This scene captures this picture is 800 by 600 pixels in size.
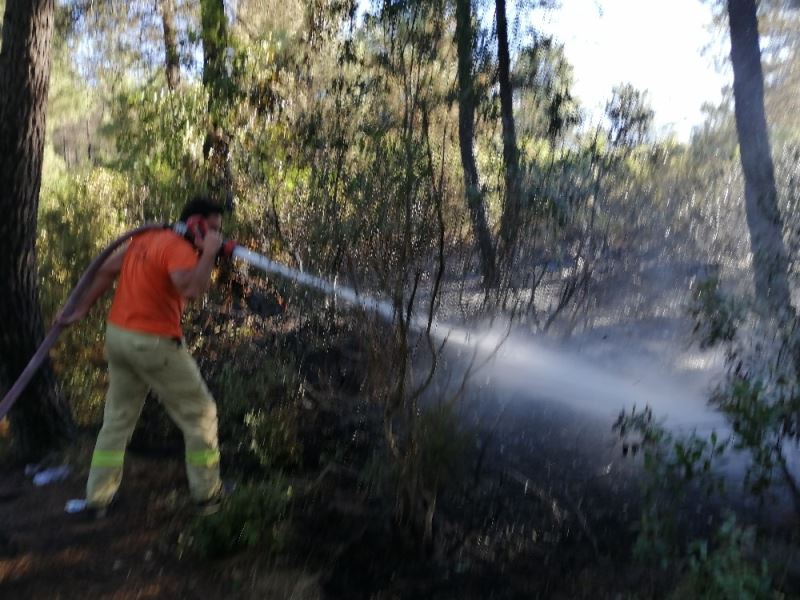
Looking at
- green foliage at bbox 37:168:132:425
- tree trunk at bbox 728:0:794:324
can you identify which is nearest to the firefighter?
green foliage at bbox 37:168:132:425

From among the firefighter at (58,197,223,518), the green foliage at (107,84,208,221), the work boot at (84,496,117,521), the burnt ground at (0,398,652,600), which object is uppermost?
the green foliage at (107,84,208,221)

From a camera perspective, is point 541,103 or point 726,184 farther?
point 726,184

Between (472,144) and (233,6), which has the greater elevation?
(233,6)

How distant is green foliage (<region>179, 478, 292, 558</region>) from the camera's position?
3836 mm

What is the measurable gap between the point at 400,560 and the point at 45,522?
193cm

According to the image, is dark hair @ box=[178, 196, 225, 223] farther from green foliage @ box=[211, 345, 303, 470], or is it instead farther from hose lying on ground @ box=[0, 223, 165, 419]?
green foliage @ box=[211, 345, 303, 470]

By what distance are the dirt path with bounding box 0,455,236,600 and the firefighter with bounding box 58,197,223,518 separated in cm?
19

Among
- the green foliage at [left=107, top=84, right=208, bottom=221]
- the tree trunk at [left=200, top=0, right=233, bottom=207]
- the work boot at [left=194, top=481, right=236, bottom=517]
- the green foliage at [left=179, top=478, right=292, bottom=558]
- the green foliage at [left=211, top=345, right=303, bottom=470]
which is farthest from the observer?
the green foliage at [left=107, top=84, right=208, bottom=221]

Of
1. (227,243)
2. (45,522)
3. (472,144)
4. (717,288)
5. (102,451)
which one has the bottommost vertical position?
(45,522)

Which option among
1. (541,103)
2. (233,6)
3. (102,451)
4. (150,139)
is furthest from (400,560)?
(233,6)

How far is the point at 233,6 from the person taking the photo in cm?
830

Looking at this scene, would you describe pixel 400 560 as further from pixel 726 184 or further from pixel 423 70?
pixel 726 184

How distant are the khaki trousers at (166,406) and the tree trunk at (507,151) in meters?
1.95

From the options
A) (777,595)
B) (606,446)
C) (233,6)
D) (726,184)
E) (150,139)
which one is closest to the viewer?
(777,595)
